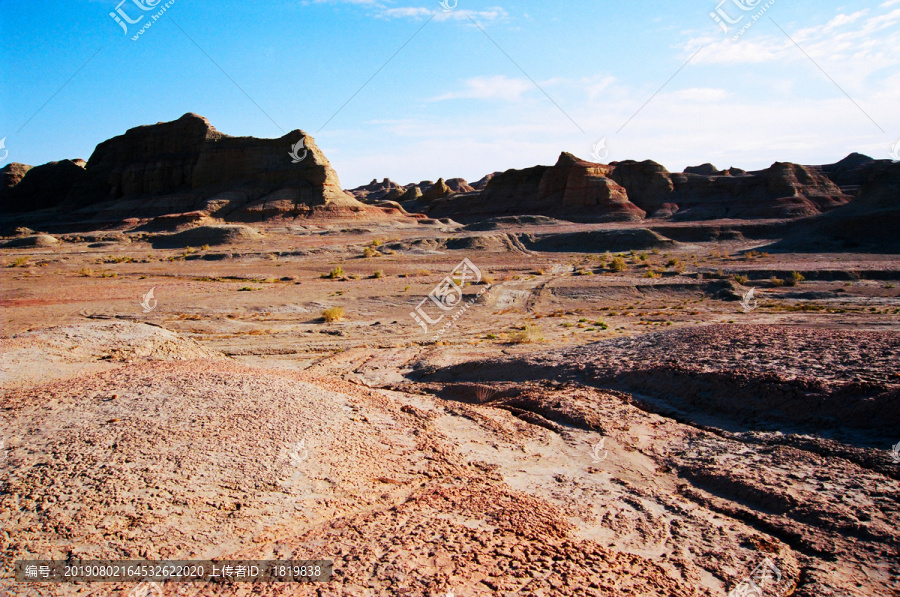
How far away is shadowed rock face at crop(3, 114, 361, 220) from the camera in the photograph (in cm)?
6812

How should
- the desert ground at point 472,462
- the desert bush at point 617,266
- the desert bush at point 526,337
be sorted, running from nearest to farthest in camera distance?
the desert ground at point 472,462 → the desert bush at point 526,337 → the desert bush at point 617,266

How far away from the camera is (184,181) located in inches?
2899

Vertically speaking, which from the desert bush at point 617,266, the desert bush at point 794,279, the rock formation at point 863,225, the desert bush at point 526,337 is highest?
the rock formation at point 863,225

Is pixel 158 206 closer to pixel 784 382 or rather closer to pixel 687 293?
pixel 687 293

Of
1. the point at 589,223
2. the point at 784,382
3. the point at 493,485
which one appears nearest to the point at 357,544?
the point at 493,485

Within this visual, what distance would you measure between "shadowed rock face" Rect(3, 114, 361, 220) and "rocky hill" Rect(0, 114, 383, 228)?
0.12 meters

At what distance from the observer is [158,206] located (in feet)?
224

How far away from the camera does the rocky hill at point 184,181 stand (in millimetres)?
67688

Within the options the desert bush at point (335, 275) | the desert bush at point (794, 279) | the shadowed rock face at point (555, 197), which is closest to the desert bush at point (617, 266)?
the desert bush at point (794, 279)

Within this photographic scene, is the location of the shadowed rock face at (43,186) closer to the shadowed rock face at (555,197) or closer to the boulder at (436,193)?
the boulder at (436,193)

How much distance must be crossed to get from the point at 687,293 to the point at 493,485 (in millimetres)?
23258

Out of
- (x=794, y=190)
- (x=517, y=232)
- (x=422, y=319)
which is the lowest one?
(x=422, y=319)

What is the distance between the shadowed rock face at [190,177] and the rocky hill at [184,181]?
122 mm

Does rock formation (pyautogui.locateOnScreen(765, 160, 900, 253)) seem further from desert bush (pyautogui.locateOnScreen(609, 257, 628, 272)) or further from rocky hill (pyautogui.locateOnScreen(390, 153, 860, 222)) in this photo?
desert bush (pyautogui.locateOnScreen(609, 257, 628, 272))
